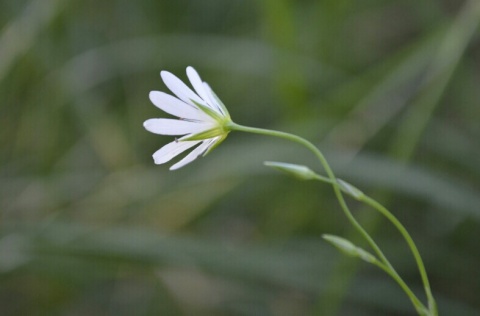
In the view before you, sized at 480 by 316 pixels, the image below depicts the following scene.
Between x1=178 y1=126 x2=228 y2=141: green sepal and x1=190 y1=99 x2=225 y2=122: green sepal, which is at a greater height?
x1=190 y1=99 x2=225 y2=122: green sepal

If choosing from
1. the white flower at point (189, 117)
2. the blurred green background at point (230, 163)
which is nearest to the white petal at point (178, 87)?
the white flower at point (189, 117)

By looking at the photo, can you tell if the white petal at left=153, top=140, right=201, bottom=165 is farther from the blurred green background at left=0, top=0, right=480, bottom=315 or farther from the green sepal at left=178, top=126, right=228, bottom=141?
the blurred green background at left=0, top=0, right=480, bottom=315

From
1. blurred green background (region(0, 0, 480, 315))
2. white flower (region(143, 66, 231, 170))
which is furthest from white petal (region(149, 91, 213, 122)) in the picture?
blurred green background (region(0, 0, 480, 315))

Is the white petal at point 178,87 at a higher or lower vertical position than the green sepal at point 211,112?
higher

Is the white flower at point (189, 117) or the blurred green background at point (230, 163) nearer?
the white flower at point (189, 117)

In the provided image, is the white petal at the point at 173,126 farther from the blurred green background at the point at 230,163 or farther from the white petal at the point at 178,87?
the blurred green background at the point at 230,163

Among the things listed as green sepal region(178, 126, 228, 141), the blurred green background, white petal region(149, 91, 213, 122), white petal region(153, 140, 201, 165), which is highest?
white petal region(149, 91, 213, 122)

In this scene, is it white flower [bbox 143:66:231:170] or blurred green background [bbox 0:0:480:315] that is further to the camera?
blurred green background [bbox 0:0:480:315]

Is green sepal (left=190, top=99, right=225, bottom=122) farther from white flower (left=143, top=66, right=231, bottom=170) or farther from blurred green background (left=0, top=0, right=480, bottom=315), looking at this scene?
blurred green background (left=0, top=0, right=480, bottom=315)
